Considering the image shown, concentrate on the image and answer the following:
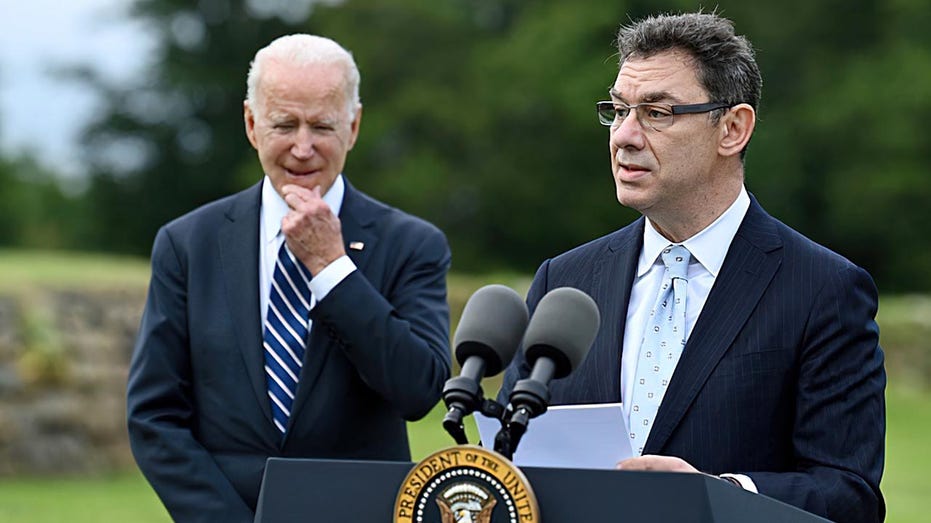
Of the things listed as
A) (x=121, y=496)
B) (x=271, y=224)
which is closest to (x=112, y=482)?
(x=121, y=496)

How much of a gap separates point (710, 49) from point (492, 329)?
3.16ft

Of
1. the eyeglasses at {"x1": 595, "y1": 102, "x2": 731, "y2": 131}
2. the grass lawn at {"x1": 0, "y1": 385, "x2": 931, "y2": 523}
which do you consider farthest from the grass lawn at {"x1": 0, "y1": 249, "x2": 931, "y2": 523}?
the eyeglasses at {"x1": 595, "y1": 102, "x2": 731, "y2": 131}

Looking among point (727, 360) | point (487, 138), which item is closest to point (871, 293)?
point (727, 360)

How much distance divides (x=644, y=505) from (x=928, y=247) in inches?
1110

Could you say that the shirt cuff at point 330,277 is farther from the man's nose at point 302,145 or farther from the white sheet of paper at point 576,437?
the white sheet of paper at point 576,437

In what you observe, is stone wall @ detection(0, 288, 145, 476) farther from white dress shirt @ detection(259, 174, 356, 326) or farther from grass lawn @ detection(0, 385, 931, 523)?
white dress shirt @ detection(259, 174, 356, 326)

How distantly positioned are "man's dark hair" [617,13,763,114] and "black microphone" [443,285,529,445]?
0.82m

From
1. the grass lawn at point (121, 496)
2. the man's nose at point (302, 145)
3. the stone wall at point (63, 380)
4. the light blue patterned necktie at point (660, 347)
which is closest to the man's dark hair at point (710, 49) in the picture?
the light blue patterned necktie at point (660, 347)

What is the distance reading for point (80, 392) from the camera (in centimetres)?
1059

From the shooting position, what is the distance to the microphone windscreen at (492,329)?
264 cm

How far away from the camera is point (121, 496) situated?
33.3 ft

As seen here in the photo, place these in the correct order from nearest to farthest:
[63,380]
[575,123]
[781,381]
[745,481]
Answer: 1. [745,481]
2. [781,381]
3. [63,380]
4. [575,123]

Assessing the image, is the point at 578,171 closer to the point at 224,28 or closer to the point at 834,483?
the point at 224,28

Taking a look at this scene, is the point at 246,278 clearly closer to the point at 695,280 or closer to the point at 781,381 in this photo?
the point at 695,280
